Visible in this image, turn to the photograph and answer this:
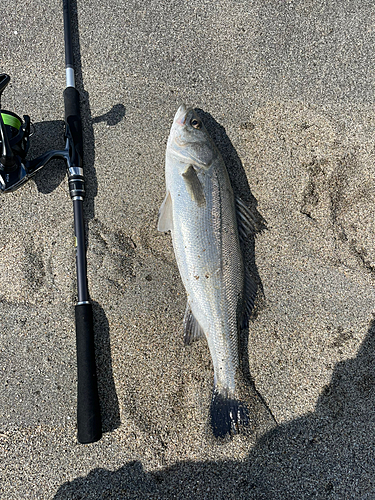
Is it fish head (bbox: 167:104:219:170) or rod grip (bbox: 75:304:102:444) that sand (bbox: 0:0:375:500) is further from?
fish head (bbox: 167:104:219:170)

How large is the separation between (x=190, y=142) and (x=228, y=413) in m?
1.94

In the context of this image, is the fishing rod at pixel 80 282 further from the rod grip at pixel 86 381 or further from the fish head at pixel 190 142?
the fish head at pixel 190 142

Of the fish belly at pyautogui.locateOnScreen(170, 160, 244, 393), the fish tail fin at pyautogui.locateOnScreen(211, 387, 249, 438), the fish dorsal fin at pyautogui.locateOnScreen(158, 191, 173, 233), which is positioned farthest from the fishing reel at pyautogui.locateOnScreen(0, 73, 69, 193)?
the fish tail fin at pyautogui.locateOnScreen(211, 387, 249, 438)

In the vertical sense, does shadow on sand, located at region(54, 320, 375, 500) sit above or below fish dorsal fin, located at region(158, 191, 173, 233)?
below

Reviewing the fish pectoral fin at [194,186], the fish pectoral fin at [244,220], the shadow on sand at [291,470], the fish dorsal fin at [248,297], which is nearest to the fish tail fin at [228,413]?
the shadow on sand at [291,470]

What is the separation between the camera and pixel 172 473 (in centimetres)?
209

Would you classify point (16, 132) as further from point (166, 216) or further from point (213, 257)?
point (213, 257)

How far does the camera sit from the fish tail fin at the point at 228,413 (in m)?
2.01

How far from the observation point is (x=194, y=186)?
2105 millimetres

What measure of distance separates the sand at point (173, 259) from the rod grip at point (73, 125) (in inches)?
5.1

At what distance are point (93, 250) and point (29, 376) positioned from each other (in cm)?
104

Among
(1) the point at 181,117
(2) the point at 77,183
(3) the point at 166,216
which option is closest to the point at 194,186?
(3) the point at 166,216

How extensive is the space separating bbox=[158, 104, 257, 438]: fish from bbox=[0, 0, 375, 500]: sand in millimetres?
170

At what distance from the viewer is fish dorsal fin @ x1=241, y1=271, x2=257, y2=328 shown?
2146 mm
